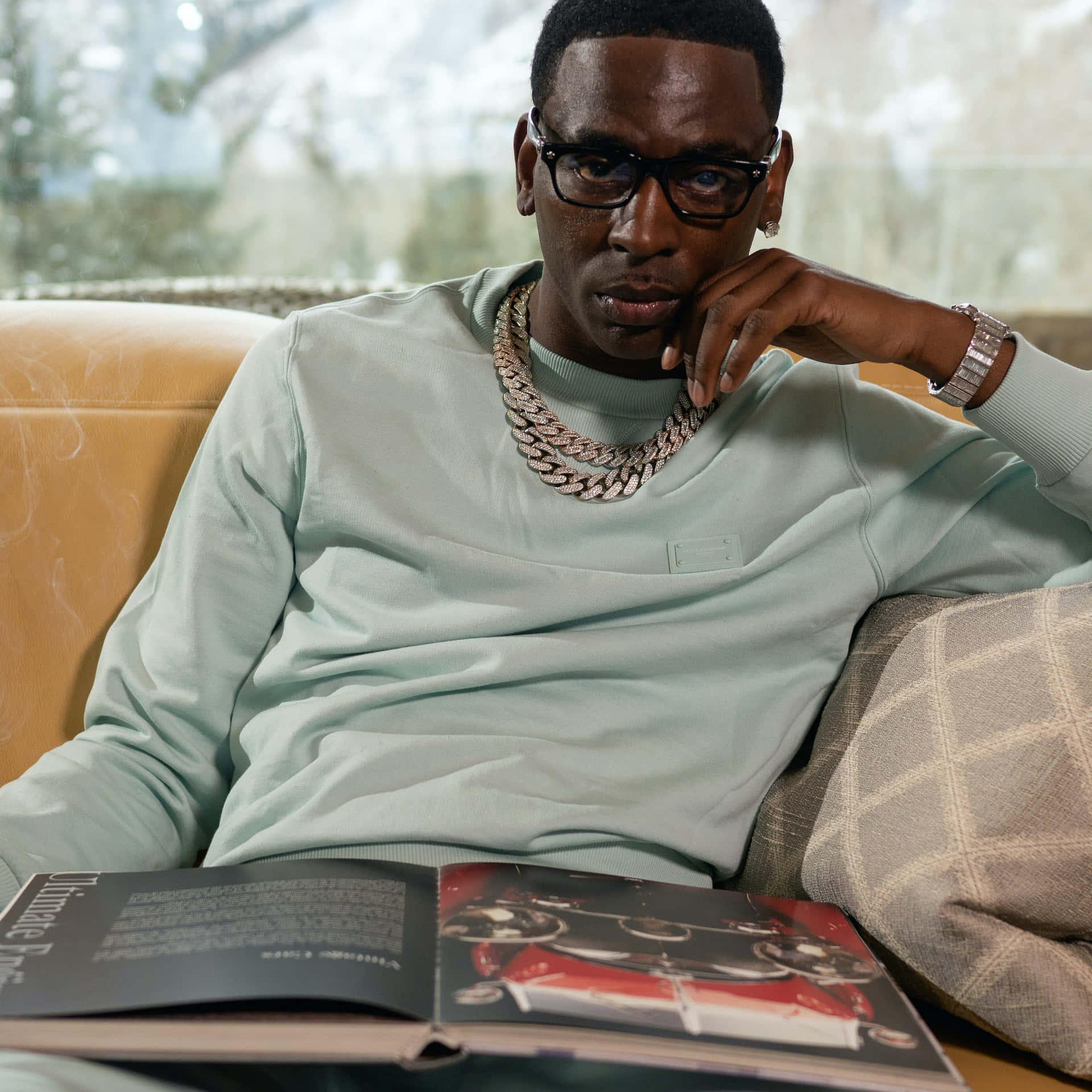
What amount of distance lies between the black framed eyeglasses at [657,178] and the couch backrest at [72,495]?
0.48 meters

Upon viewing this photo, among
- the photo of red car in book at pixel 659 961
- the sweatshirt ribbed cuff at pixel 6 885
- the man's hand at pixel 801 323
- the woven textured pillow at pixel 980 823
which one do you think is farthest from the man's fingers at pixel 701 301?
the sweatshirt ribbed cuff at pixel 6 885

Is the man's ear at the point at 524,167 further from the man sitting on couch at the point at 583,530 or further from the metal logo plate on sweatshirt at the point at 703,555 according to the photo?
the metal logo plate on sweatshirt at the point at 703,555

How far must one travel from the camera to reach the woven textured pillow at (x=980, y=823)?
80 cm

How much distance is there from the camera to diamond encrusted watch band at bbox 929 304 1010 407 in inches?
39.1

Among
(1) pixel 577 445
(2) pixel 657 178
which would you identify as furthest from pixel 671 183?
(1) pixel 577 445

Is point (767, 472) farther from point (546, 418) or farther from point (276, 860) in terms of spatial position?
point (276, 860)

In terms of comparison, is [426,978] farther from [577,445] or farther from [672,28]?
[672,28]

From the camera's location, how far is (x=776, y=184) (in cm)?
107

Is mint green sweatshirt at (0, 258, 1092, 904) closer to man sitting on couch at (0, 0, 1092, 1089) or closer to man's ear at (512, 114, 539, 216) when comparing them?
man sitting on couch at (0, 0, 1092, 1089)

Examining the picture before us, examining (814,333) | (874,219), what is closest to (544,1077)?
(814,333)

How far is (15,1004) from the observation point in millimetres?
607

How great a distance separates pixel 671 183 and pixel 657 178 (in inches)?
0.5

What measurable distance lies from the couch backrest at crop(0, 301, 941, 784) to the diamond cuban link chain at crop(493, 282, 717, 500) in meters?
0.37

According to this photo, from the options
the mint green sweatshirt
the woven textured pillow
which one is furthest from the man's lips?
the woven textured pillow
